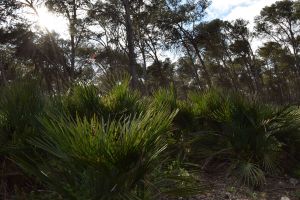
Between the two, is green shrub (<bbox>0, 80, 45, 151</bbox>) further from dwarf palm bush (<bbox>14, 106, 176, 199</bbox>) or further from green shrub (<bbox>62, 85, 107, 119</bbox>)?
dwarf palm bush (<bbox>14, 106, 176, 199</bbox>)

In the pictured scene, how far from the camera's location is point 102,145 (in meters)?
2.38

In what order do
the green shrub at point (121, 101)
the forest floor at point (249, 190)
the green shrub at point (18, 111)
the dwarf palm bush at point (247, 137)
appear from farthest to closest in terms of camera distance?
the dwarf palm bush at point (247, 137)
the forest floor at point (249, 190)
the green shrub at point (121, 101)
the green shrub at point (18, 111)

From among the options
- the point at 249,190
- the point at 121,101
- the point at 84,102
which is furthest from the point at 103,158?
the point at 249,190

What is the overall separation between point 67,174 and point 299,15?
959 inches

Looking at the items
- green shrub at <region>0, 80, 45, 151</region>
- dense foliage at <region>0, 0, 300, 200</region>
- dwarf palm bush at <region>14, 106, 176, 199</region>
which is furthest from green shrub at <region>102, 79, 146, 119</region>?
dwarf palm bush at <region>14, 106, 176, 199</region>

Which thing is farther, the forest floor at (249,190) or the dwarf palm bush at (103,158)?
the forest floor at (249,190)

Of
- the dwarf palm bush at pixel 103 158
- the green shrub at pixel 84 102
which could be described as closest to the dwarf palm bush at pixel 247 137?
the green shrub at pixel 84 102

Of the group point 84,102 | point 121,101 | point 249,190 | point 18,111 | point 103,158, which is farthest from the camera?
point 249,190

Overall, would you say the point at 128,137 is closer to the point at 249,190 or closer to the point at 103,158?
the point at 103,158

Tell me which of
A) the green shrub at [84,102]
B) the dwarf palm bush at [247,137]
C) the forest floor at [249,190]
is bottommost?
the forest floor at [249,190]

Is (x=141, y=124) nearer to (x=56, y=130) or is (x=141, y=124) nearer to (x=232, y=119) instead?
(x=56, y=130)

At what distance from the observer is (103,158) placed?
7.95 feet

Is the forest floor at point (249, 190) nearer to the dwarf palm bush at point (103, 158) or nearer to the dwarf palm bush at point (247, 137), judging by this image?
the dwarf palm bush at point (247, 137)

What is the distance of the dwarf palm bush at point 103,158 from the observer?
240 cm
